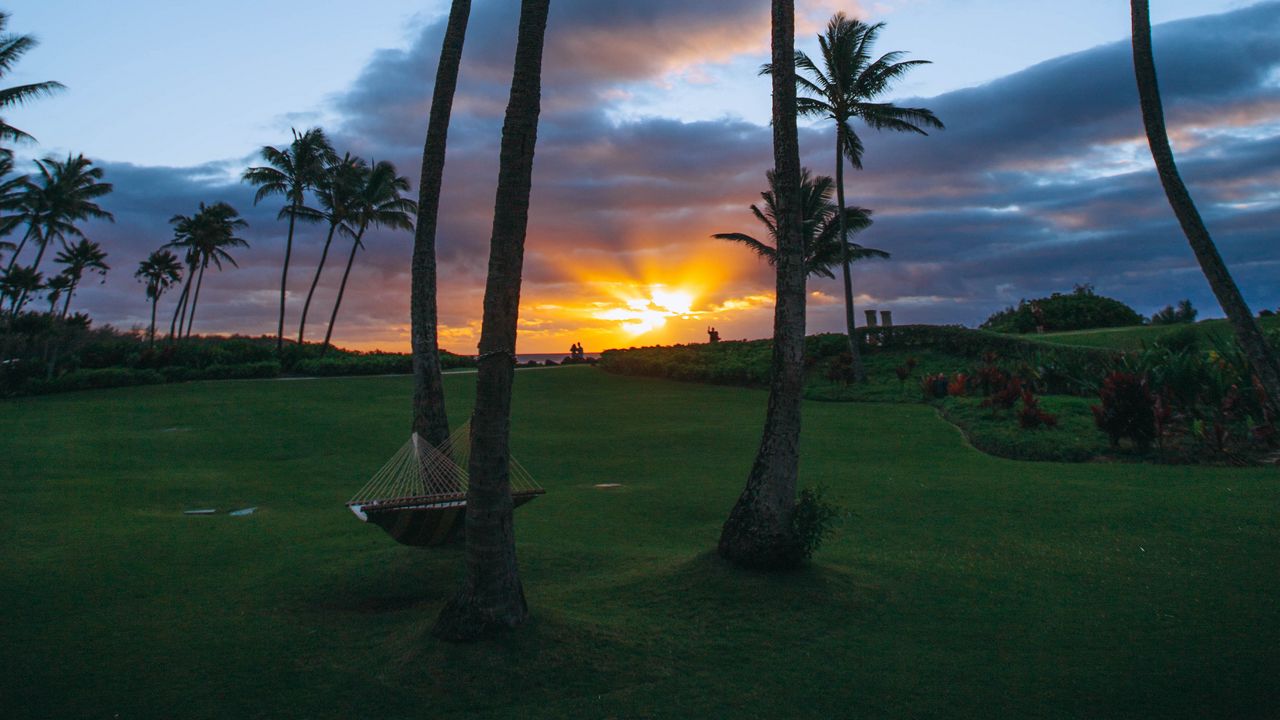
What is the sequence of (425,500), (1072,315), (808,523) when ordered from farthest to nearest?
1. (1072,315)
2. (425,500)
3. (808,523)

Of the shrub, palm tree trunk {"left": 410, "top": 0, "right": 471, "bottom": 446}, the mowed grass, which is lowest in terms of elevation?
the mowed grass

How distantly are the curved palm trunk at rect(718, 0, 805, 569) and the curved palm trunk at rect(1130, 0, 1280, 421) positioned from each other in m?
3.82

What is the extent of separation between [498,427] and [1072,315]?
39338mm

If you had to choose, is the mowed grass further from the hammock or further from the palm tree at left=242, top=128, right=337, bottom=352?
the palm tree at left=242, top=128, right=337, bottom=352

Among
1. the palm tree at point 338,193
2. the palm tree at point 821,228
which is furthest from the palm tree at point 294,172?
the palm tree at point 821,228

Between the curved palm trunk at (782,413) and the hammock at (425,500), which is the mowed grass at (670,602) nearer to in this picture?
the curved palm trunk at (782,413)

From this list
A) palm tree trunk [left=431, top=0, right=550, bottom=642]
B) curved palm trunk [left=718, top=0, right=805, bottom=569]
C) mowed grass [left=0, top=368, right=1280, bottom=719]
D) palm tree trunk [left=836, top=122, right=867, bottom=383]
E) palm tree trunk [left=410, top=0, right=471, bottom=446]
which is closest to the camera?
mowed grass [left=0, top=368, right=1280, bottom=719]

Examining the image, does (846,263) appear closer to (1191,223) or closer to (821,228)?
(821,228)

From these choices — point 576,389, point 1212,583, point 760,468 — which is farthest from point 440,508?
point 576,389

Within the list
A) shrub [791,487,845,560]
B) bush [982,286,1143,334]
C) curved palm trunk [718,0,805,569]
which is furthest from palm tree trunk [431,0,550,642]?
bush [982,286,1143,334]

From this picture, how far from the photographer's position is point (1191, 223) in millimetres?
7387

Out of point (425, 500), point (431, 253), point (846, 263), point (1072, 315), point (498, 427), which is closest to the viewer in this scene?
point (498, 427)

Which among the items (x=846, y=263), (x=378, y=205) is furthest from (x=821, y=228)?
(x=378, y=205)

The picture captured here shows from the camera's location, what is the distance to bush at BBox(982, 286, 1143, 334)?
37.3m
